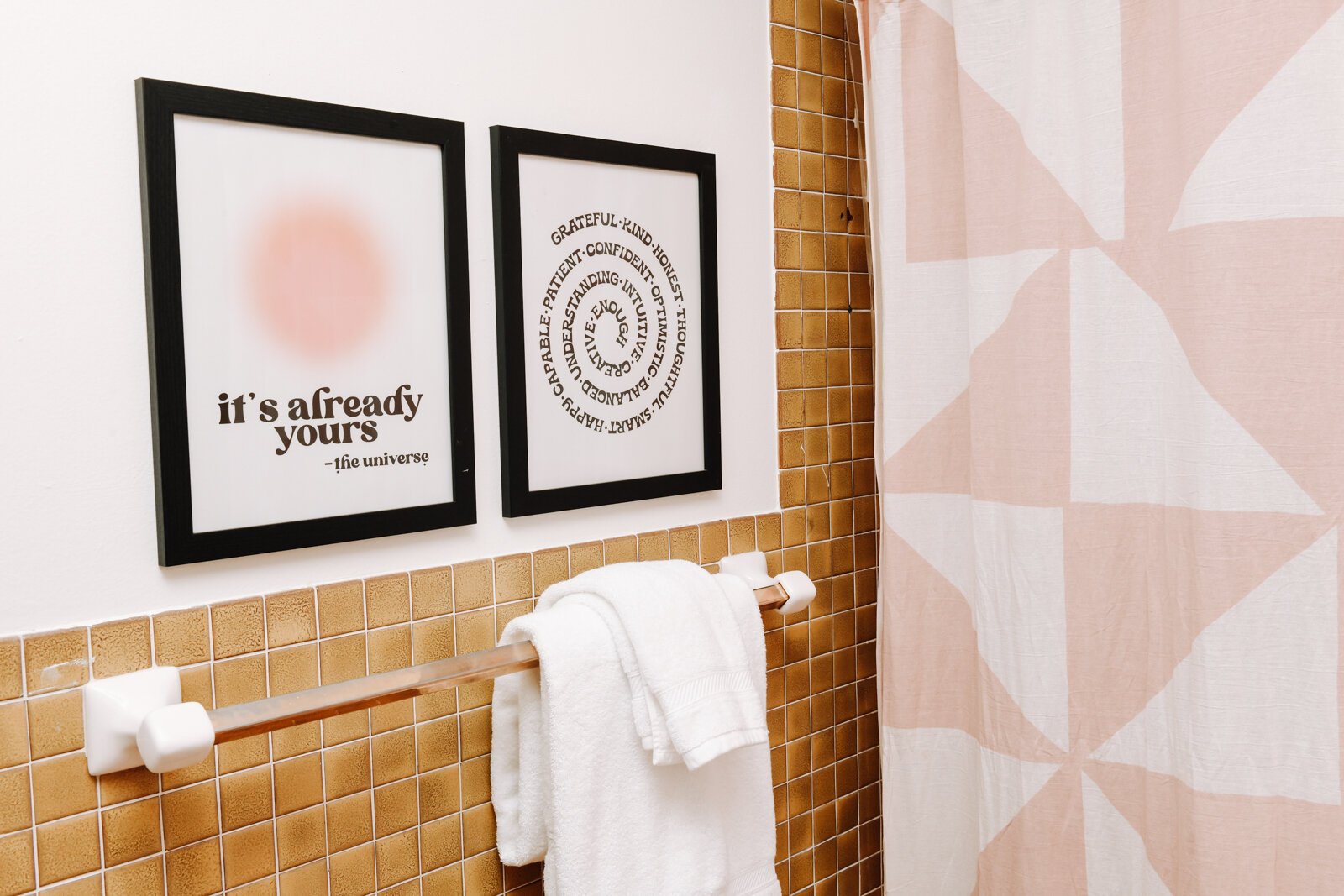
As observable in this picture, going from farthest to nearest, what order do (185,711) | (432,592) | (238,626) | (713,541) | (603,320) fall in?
(713,541)
(603,320)
(432,592)
(238,626)
(185,711)

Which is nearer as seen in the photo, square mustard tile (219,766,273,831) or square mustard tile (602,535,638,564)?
square mustard tile (219,766,273,831)

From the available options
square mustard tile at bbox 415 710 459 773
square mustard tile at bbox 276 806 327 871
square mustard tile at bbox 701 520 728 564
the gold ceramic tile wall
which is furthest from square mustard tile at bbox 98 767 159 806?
square mustard tile at bbox 701 520 728 564

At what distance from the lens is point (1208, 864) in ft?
3.11

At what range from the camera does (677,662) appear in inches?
34.2

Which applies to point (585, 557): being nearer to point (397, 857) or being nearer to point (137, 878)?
point (397, 857)

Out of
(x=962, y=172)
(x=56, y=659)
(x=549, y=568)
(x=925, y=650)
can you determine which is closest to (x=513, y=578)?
(x=549, y=568)

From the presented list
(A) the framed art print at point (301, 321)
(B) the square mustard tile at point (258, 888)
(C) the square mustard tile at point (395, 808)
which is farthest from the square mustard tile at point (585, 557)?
(B) the square mustard tile at point (258, 888)

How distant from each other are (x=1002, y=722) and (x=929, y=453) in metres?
0.30

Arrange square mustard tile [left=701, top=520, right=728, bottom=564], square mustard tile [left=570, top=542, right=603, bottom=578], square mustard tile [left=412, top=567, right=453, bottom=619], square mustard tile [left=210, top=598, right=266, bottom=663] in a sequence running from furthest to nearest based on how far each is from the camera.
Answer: square mustard tile [left=701, top=520, right=728, bottom=564], square mustard tile [left=570, top=542, right=603, bottom=578], square mustard tile [left=412, top=567, right=453, bottom=619], square mustard tile [left=210, top=598, right=266, bottom=663]

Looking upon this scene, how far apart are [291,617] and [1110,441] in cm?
76

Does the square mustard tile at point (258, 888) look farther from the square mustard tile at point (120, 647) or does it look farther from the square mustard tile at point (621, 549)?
the square mustard tile at point (621, 549)

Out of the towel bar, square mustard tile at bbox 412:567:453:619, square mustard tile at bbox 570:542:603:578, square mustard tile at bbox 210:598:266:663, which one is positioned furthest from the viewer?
square mustard tile at bbox 570:542:603:578

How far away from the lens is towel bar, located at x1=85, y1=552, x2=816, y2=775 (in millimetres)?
680

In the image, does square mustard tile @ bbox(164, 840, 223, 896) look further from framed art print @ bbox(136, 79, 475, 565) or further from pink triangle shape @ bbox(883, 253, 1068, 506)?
pink triangle shape @ bbox(883, 253, 1068, 506)
